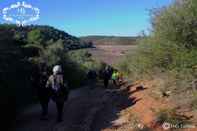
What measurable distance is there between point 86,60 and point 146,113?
70.0 meters

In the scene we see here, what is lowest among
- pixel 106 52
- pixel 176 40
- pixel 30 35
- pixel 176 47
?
pixel 106 52

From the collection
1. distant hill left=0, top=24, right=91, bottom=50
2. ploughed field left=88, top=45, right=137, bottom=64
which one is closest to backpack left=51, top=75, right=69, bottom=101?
distant hill left=0, top=24, right=91, bottom=50

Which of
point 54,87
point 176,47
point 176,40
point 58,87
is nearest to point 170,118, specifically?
point 176,47

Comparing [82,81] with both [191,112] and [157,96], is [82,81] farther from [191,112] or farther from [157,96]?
[191,112]

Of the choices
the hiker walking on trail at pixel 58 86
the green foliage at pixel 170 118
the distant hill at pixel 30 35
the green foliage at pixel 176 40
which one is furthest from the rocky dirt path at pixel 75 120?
the distant hill at pixel 30 35

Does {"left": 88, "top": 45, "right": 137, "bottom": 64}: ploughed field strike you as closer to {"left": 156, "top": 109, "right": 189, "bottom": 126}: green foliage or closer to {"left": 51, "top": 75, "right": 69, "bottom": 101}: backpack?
{"left": 51, "top": 75, "right": 69, "bottom": 101}: backpack

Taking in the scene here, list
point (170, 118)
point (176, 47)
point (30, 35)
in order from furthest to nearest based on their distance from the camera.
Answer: point (30, 35)
point (176, 47)
point (170, 118)

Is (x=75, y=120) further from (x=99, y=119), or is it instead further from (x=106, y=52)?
(x=106, y=52)

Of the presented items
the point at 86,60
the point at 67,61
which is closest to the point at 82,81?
the point at 67,61

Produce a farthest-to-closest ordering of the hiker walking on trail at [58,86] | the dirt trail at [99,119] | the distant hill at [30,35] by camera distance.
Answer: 1. the distant hill at [30,35]
2. the hiker walking on trail at [58,86]
3. the dirt trail at [99,119]

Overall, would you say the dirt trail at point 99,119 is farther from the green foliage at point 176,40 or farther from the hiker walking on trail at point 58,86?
the green foliage at point 176,40

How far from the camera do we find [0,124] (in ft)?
50.5

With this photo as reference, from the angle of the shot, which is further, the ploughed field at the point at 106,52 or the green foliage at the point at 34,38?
the ploughed field at the point at 106,52

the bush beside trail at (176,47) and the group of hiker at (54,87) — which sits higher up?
the bush beside trail at (176,47)
